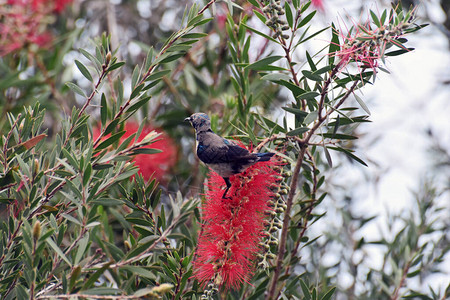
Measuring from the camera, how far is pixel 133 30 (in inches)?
147

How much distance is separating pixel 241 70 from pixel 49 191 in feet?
2.51

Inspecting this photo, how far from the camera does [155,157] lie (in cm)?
244

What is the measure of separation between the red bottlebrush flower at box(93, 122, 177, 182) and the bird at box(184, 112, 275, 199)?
0.84 m

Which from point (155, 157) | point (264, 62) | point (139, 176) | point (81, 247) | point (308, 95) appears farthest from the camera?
point (155, 157)

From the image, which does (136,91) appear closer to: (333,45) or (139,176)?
(139,176)

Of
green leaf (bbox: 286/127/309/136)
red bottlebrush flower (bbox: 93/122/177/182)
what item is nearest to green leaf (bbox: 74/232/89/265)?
green leaf (bbox: 286/127/309/136)

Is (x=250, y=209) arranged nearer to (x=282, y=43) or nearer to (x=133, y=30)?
(x=282, y=43)

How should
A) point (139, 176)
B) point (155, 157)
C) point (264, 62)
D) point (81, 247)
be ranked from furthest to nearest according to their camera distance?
point (155, 157), point (139, 176), point (264, 62), point (81, 247)

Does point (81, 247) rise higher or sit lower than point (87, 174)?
lower

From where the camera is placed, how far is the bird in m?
1.39

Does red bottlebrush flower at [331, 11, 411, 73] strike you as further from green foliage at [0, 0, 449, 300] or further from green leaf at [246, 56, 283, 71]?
green leaf at [246, 56, 283, 71]

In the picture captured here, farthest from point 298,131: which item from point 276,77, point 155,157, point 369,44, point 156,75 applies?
point 155,157

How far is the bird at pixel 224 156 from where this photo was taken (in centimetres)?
139

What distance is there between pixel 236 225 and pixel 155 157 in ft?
3.47
